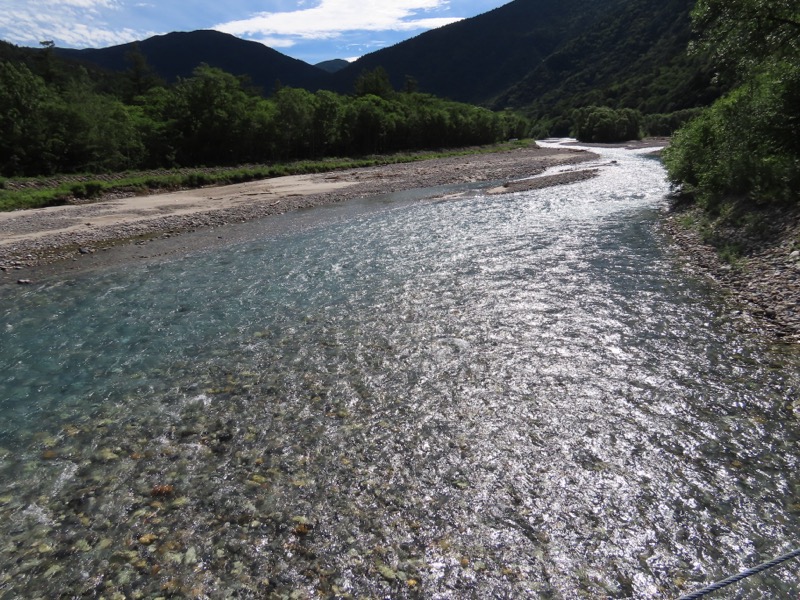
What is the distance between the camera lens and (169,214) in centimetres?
3178

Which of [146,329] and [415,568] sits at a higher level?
[415,568]

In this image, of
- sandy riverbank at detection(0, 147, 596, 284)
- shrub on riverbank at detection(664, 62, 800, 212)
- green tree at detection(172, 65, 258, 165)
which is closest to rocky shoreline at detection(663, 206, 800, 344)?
shrub on riverbank at detection(664, 62, 800, 212)

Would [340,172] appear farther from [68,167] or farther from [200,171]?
[68,167]

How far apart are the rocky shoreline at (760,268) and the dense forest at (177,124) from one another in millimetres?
51412

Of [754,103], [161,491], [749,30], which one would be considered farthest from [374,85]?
[161,491]

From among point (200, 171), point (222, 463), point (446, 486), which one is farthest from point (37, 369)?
point (200, 171)

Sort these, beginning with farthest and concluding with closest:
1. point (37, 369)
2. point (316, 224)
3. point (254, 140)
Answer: point (254, 140), point (316, 224), point (37, 369)

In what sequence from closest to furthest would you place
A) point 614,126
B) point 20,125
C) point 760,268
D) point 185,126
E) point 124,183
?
point 760,268
point 124,183
point 20,125
point 185,126
point 614,126

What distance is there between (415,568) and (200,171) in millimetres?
52334

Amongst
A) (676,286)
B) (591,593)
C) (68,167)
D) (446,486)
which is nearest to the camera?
(591,593)

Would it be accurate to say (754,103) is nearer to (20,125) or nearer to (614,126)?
(20,125)

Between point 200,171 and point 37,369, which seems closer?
point 37,369

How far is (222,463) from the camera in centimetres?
762

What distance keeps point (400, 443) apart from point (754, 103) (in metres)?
21.6
